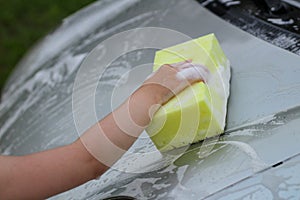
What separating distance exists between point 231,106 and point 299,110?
0.17m

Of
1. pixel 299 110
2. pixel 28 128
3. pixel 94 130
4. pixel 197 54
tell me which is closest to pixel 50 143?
pixel 28 128

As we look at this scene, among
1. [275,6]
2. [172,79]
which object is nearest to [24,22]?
[275,6]

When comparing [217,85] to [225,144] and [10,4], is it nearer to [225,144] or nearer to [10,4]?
[225,144]

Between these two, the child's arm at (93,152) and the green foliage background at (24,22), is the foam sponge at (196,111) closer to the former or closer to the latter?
the child's arm at (93,152)

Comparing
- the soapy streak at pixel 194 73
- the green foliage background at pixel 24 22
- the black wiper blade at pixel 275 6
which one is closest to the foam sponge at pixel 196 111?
the soapy streak at pixel 194 73

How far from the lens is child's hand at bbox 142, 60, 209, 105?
1.48 m

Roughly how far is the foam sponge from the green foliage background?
2.46m

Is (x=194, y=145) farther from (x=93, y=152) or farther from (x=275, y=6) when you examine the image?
(x=275, y=6)

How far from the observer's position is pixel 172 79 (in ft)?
4.92

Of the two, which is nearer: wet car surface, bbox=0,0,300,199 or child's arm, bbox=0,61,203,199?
wet car surface, bbox=0,0,300,199

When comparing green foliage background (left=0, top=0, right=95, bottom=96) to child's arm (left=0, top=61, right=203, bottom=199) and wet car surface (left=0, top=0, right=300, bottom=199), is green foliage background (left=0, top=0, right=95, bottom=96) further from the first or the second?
child's arm (left=0, top=61, right=203, bottom=199)

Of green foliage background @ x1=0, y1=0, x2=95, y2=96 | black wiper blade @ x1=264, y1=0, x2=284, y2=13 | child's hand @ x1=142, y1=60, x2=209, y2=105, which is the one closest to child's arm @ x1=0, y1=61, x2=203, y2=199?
child's hand @ x1=142, y1=60, x2=209, y2=105

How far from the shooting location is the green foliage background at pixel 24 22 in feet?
13.2

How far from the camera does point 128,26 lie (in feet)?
6.81
